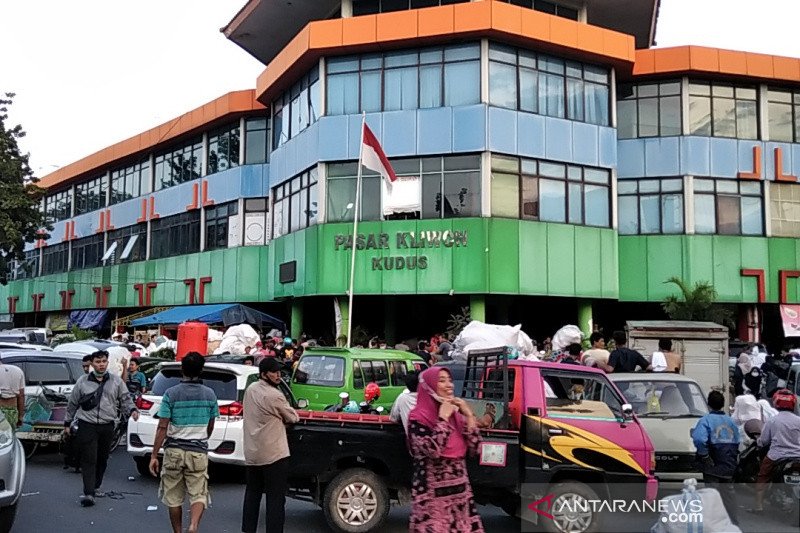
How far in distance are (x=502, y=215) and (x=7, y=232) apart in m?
19.4

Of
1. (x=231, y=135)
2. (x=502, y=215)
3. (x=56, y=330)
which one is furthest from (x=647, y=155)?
(x=56, y=330)

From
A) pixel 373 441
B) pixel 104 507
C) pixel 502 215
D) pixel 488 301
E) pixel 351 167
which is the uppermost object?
pixel 351 167

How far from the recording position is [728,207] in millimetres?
29312

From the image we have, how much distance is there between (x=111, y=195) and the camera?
4700 centimetres

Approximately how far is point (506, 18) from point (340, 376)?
15.8 metres

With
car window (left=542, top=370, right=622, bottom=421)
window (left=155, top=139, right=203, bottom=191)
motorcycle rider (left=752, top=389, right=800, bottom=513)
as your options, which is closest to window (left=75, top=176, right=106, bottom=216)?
window (left=155, top=139, right=203, bottom=191)

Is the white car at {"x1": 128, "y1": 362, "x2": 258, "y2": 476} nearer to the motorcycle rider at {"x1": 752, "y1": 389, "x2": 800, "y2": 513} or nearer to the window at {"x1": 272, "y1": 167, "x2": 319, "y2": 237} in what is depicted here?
the motorcycle rider at {"x1": 752, "y1": 389, "x2": 800, "y2": 513}

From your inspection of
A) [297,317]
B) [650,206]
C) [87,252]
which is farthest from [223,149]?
[650,206]

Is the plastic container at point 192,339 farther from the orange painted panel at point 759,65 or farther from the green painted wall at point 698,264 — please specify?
the orange painted panel at point 759,65

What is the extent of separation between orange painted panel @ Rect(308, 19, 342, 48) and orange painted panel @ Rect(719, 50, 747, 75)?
1349cm

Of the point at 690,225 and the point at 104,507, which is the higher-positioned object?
the point at 690,225

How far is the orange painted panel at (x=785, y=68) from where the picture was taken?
29234 millimetres

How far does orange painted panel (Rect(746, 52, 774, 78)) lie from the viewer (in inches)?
1144

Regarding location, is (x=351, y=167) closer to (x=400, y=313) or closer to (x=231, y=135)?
(x=400, y=313)
